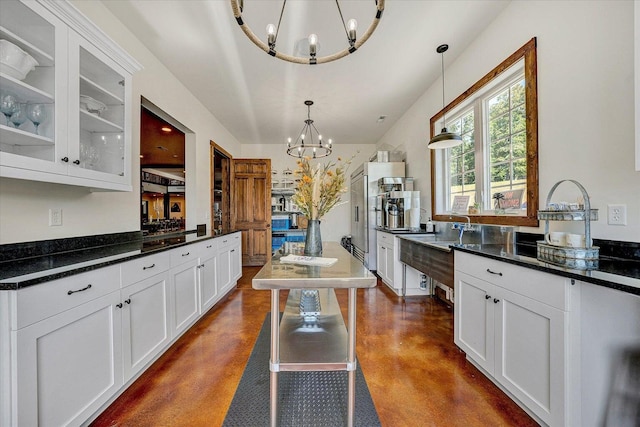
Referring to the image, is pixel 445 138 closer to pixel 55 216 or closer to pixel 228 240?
pixel 228 240

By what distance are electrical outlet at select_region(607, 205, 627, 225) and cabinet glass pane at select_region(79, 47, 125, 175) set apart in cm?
336

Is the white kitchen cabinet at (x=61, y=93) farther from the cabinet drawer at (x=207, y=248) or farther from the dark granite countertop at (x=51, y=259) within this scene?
the cabinet drawer at (x=207, y=248)

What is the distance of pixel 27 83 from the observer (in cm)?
146

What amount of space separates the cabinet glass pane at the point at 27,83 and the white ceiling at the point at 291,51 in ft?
3.17

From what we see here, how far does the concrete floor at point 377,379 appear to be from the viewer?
5.02 feet

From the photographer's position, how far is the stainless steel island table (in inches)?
49.1

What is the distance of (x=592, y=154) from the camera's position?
1673 millimetres

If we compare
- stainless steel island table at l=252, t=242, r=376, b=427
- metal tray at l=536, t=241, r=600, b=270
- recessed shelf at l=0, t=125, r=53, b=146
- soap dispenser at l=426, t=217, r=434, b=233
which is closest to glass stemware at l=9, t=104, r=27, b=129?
recessed shelf at l=0, t=125, r=53, b=146

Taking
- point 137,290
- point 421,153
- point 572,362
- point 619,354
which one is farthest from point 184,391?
point 421,153

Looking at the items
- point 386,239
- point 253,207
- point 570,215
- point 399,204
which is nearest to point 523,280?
point 570,215

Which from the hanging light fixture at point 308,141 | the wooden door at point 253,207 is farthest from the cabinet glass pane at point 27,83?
the wooden door at point 253,207

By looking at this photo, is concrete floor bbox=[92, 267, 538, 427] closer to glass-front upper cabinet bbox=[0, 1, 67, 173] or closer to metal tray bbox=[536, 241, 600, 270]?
metal tray bbox=[536, 241, 600, 270]

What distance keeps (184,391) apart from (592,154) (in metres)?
3.14

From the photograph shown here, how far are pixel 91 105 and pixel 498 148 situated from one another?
141 inches
